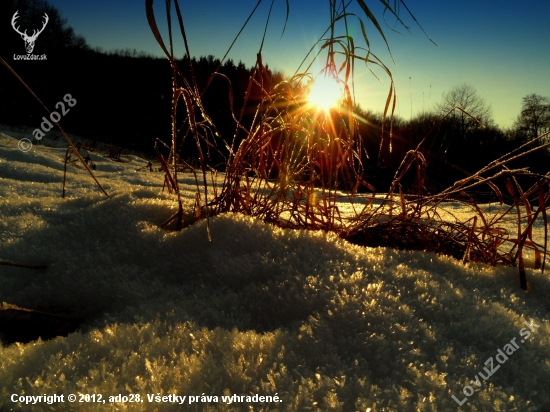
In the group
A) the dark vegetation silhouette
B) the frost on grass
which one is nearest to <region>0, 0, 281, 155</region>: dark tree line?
the dark vegetation silhouette

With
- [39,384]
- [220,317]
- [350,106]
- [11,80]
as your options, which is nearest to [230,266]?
[220,317]

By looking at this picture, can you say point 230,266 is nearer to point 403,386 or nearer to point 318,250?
point 318,250

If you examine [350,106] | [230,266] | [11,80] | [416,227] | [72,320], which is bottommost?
[72,320]

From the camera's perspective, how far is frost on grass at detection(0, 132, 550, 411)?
1.62 feet

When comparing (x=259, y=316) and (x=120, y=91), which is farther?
(x=120, y=91)

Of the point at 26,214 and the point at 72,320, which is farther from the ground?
the point at 26,214

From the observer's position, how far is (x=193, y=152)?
408 inches

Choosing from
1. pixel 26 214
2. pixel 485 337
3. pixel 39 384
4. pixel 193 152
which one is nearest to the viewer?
pixel 39 384

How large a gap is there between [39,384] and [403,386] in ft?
1.48

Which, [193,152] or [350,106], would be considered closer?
[350,106]

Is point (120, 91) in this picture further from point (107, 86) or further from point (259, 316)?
point (259, 316)

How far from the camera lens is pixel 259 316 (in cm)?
68

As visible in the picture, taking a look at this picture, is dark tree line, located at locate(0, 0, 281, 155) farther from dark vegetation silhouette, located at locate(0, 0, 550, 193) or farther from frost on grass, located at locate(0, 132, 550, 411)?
frost on grass, located at locate(0, 132, 550, 411)

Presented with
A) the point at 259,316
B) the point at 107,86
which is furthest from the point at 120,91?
the point at 259,316
